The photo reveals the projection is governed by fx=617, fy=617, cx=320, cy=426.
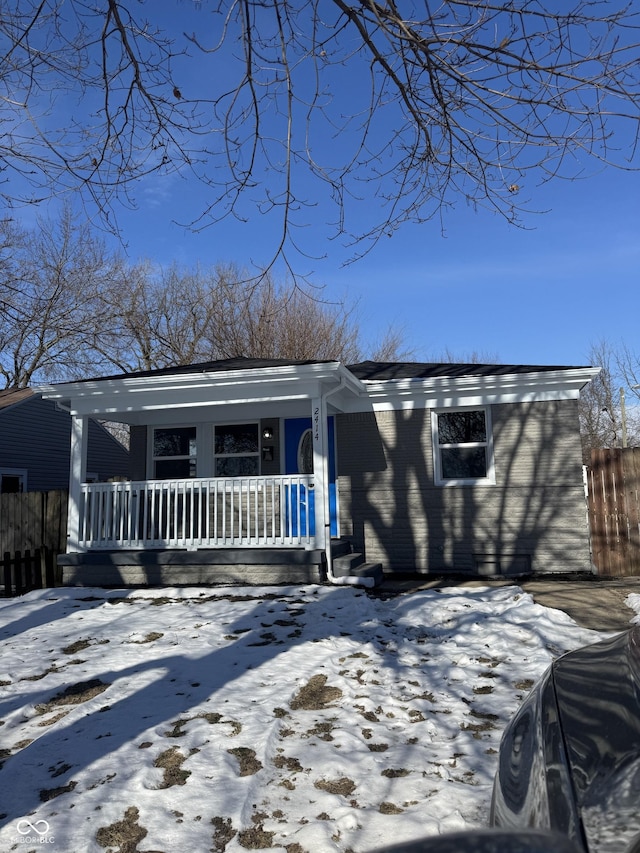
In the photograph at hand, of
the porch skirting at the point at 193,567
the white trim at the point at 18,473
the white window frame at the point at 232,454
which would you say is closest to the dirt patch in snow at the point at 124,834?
the porch skirting at the point at 193,567

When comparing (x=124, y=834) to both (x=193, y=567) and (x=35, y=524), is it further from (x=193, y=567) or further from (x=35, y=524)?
(x=35, y=524)

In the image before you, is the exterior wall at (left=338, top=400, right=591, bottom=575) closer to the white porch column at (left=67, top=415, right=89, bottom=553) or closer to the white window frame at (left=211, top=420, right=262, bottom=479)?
the white window frame at (left=211, top=420, right=262, bottom=479)

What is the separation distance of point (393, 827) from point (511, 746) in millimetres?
1333

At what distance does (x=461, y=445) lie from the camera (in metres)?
10.6

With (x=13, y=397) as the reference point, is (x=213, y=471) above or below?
below

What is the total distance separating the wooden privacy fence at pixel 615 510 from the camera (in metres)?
9.90

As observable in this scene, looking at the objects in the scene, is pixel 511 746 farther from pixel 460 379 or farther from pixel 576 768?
pixel 460 379

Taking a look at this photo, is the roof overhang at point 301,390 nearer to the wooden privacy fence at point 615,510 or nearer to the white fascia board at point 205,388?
the white fascia board at point 205,388

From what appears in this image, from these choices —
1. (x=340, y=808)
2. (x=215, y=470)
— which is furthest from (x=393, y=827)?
(x=215, y=470)

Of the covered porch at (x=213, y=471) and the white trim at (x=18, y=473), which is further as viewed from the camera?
the white trim at (x=18, y=473)

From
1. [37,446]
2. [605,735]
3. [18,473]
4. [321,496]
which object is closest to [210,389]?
[321,496]

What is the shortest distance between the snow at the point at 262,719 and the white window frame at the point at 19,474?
11.6 m

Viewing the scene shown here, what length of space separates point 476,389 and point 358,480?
2573 millimetres

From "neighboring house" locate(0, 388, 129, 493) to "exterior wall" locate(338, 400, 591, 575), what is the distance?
10496 millimetres
